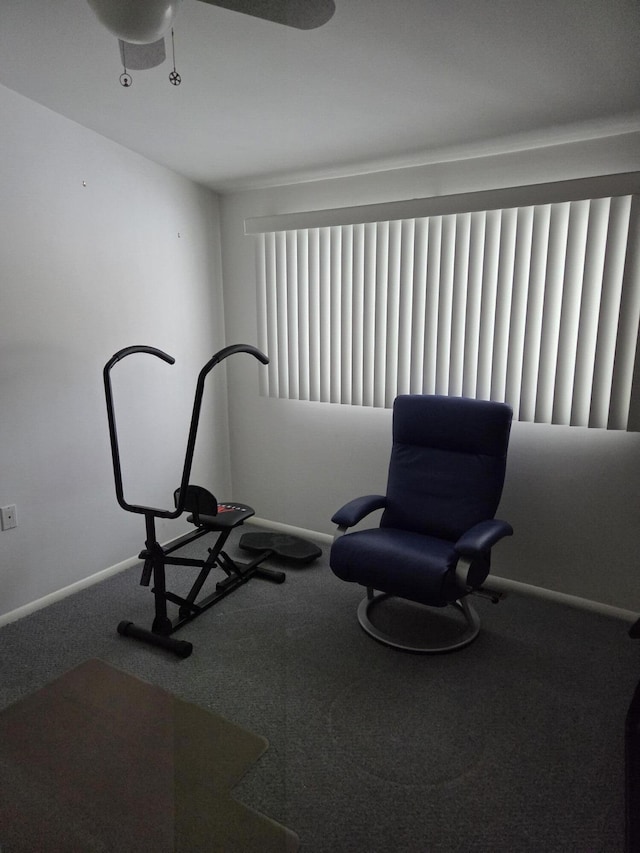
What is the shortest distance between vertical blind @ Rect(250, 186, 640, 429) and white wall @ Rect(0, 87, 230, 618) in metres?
0.64

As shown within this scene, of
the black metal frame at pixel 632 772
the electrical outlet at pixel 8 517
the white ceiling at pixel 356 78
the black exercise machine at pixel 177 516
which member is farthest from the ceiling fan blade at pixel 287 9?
the electrical outlet at pixel 8 517

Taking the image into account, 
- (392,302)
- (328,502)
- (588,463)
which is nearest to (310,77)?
(392,302)

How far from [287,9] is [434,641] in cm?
238

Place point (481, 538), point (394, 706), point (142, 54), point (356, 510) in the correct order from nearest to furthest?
point (142, 54) < point (394, 706) < point (481, 538) < point (356, 510)

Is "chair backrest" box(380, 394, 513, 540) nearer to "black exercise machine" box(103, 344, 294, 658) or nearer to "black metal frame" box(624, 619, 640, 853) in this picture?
"black exercise machine" box(103, 344, 294, 658)

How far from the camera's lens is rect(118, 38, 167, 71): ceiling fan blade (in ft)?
4.84

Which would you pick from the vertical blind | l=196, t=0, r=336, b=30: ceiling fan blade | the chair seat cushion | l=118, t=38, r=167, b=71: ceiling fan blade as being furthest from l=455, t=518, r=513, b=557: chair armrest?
l=118, t=38, r=167, b=71: ceiling fan blade

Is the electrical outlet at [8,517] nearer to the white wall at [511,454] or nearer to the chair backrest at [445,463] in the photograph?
the white wall at [511,454]

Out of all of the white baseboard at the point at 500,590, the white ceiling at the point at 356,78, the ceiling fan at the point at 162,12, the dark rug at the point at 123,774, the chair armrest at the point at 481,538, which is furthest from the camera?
the white baseboard at the point at 500,590

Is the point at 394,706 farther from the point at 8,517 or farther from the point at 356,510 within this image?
the point at 8,517

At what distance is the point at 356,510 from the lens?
263cm

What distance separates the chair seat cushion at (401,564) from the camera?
2.15m

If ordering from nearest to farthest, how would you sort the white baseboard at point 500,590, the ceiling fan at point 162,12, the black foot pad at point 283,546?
the ceiling fan at point 162,12 → the white baseboard at point 500,590 → the black foot pad at point 283,546

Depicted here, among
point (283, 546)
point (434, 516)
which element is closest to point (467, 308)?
point (434, 516)
